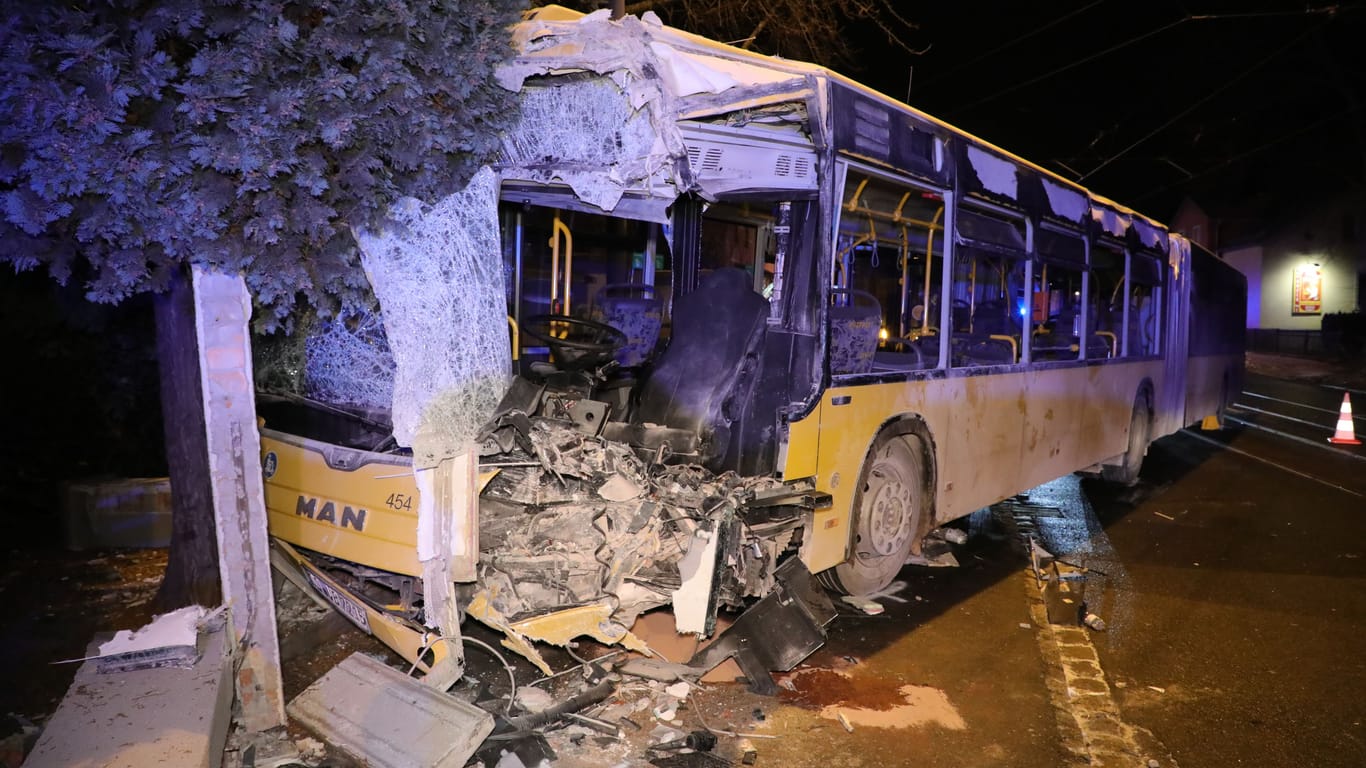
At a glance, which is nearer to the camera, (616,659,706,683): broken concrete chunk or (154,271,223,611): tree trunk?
(616,659,706,683): broken concrete chunk

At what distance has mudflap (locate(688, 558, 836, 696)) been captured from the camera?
15.3ft

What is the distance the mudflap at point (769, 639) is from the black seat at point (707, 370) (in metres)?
0.89

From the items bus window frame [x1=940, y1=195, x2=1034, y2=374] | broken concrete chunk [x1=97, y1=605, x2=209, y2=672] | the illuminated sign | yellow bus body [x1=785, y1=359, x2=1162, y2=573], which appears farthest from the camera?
the illuminated sign

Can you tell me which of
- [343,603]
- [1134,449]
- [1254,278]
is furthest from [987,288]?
[1254,278]

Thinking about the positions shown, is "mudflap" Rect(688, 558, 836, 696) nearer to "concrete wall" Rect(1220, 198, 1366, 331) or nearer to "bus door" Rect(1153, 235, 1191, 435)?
"bus door" Rect(1153, 235, 1191, 435)

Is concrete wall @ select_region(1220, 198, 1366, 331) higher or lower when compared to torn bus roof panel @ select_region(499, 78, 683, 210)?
higher

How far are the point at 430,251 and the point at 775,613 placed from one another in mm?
2661

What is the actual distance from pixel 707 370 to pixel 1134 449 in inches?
316

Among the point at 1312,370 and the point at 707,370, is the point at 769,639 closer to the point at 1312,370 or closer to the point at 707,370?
the point at 707,370

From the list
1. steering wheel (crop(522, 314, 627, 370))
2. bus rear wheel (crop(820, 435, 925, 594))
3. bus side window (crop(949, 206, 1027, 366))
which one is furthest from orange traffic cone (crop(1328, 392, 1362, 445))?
steering wheel (crop(522, 314, 627, 370))

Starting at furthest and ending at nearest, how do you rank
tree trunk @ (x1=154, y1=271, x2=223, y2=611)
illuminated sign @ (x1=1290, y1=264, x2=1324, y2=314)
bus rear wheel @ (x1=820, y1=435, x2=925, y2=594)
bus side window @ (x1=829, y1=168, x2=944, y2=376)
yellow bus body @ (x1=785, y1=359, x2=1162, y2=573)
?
1. illuminated sign @ (x1=1290, y1=264, x2=1324, y2=314)
2. bus rear wheel @ (x1=820, y1=435, x2=925, y2=594)
3. bus side window @ (x1=829, y1=168, x2=944, y2=376)
4. yellow bus body @ (x1=785, y1=359, x2=1162, y2=573)
5. tree trunk @ (x1=154, y1=271, x2=223, y2=611)

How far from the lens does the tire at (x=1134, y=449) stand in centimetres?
Result: 1084

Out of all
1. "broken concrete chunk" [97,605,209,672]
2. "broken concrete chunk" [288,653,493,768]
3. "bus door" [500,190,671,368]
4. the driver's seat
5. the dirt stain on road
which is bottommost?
the dirt stain on road

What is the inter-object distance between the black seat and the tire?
7.44 m
